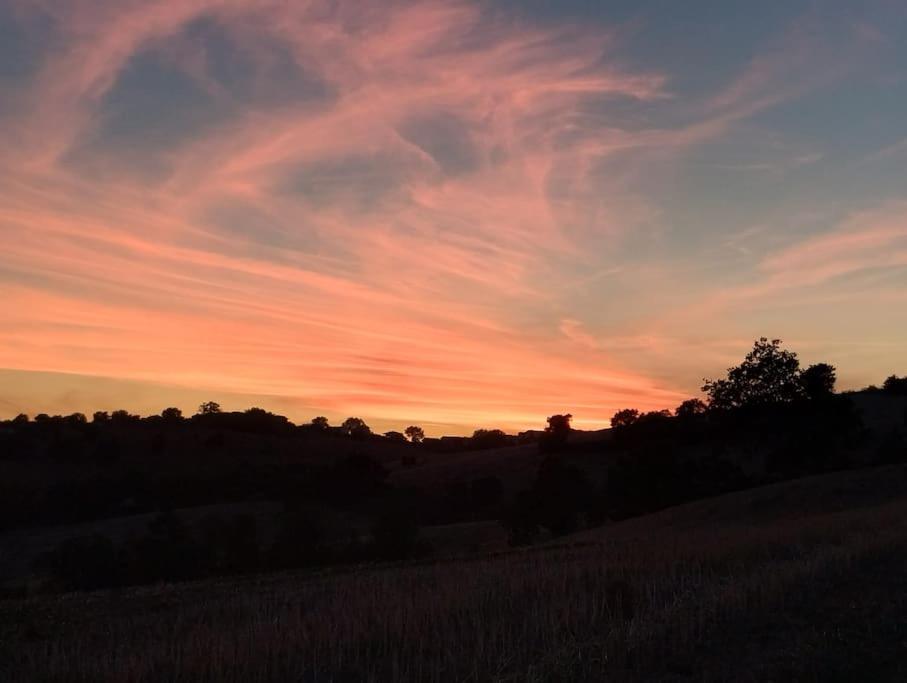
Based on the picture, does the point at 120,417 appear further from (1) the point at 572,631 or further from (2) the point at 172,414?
(1) the point at 572,631

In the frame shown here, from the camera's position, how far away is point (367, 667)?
31.0ft

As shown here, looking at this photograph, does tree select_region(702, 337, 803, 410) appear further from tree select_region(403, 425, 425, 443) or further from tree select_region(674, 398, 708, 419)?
tree select_region(403, 425, 425, 443)

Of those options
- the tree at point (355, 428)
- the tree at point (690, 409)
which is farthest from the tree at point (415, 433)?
the tree at point (690, 409)

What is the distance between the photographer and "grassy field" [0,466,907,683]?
9117 millimetres

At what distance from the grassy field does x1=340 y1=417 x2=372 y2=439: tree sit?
466ft

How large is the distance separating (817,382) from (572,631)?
60.7 metres

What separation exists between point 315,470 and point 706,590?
8013 centimetres

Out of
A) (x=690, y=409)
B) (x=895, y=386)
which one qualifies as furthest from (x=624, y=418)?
(x=895, y=386)

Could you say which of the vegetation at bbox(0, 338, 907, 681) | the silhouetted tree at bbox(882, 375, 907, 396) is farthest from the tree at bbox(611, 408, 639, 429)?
the silhouetted tree at bbox(882, 375, 907, 396)

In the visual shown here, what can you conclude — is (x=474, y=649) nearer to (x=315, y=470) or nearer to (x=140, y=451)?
(x=315, y=470)

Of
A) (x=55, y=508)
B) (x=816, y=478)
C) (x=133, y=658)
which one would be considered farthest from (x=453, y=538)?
(x=133, y=658)

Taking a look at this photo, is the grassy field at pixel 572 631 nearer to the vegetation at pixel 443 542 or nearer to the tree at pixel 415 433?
the vegetation at pixel 443 542

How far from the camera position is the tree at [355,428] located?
16243 centimetres

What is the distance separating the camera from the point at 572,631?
1072cm
